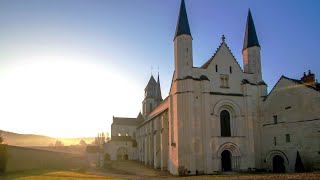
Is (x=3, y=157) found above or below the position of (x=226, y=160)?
above

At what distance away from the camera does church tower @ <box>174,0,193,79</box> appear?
3325cm

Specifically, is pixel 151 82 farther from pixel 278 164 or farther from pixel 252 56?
pixel 278 164

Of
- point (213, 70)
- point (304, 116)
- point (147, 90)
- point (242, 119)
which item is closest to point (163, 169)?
point (242, 119)

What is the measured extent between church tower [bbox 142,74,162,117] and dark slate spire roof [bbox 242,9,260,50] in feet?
131

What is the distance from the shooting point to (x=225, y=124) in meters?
34.3

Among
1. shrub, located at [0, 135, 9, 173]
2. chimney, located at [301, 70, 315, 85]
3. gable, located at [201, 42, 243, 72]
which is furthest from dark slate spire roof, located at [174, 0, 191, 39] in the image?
shrub, located at [0, 135, 9, 173]

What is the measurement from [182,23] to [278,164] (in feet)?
66.7

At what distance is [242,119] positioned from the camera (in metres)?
34.2

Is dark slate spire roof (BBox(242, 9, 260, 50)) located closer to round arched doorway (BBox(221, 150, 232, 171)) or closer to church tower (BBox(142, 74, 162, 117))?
round arched doorway (BBox(221, 150, 232, 171))

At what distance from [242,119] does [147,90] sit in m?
45.1

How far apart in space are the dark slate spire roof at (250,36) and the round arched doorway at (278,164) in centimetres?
1447

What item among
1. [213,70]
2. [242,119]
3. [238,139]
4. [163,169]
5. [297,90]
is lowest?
[163,169]

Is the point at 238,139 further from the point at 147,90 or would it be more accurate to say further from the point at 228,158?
the point at 147,90

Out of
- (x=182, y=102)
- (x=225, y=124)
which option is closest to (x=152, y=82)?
(x=225, y=124)
